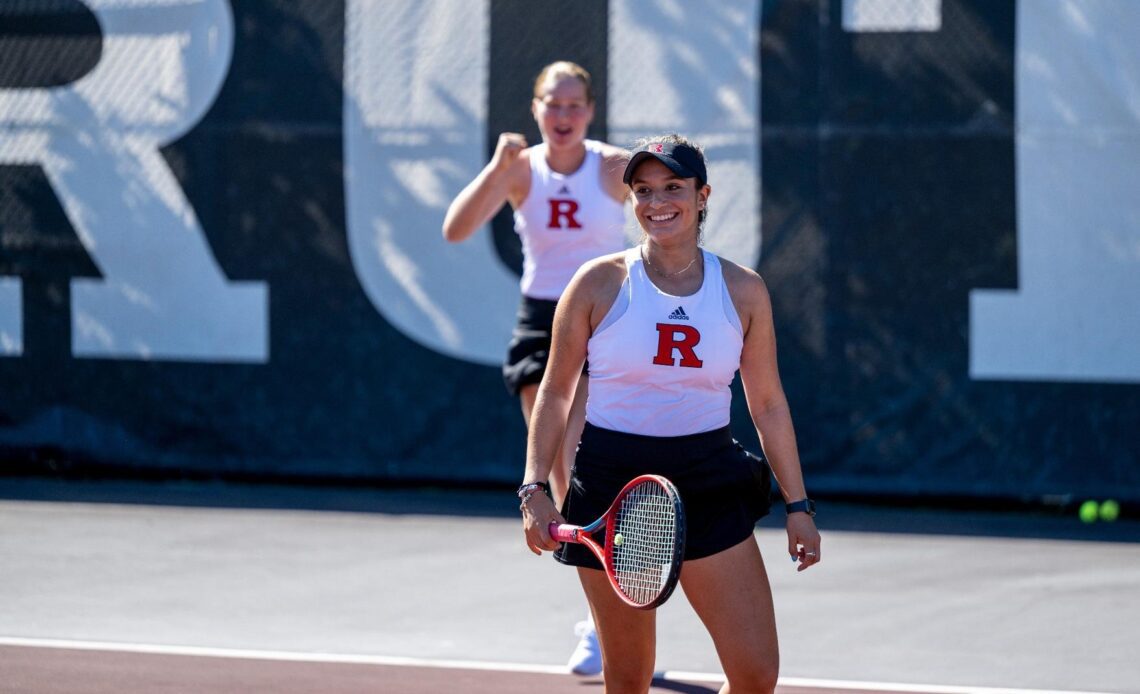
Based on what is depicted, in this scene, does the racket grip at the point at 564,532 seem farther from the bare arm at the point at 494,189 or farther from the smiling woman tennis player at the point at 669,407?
the bare arm at the point at 494,189

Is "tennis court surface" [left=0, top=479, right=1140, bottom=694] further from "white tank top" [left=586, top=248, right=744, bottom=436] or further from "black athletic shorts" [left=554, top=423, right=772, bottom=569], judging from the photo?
"white tank top" [left=586, top=248, right=744, bottom=436]

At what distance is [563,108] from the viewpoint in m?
5.45

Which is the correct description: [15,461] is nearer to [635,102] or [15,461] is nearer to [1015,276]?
[635,102]

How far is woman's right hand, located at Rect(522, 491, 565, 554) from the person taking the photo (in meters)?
3.66

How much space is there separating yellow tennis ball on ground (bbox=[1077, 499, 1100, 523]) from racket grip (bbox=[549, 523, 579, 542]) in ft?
18.2

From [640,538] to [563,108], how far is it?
232 cm

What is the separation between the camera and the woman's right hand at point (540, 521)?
144 inches

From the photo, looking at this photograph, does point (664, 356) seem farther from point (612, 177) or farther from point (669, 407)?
point (612, 177)

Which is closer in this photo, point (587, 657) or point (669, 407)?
point (669, 407)

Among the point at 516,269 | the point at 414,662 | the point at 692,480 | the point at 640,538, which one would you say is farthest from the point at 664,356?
the point at 516,269

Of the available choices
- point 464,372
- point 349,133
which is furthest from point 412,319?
point 349,133

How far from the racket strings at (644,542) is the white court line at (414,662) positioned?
1.89 meters

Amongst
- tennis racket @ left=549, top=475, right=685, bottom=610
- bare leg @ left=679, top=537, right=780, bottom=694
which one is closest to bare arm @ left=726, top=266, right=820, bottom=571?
bare leg @ left=679, top=537, right=780, bottom=694

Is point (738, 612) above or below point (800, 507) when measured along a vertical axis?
below
